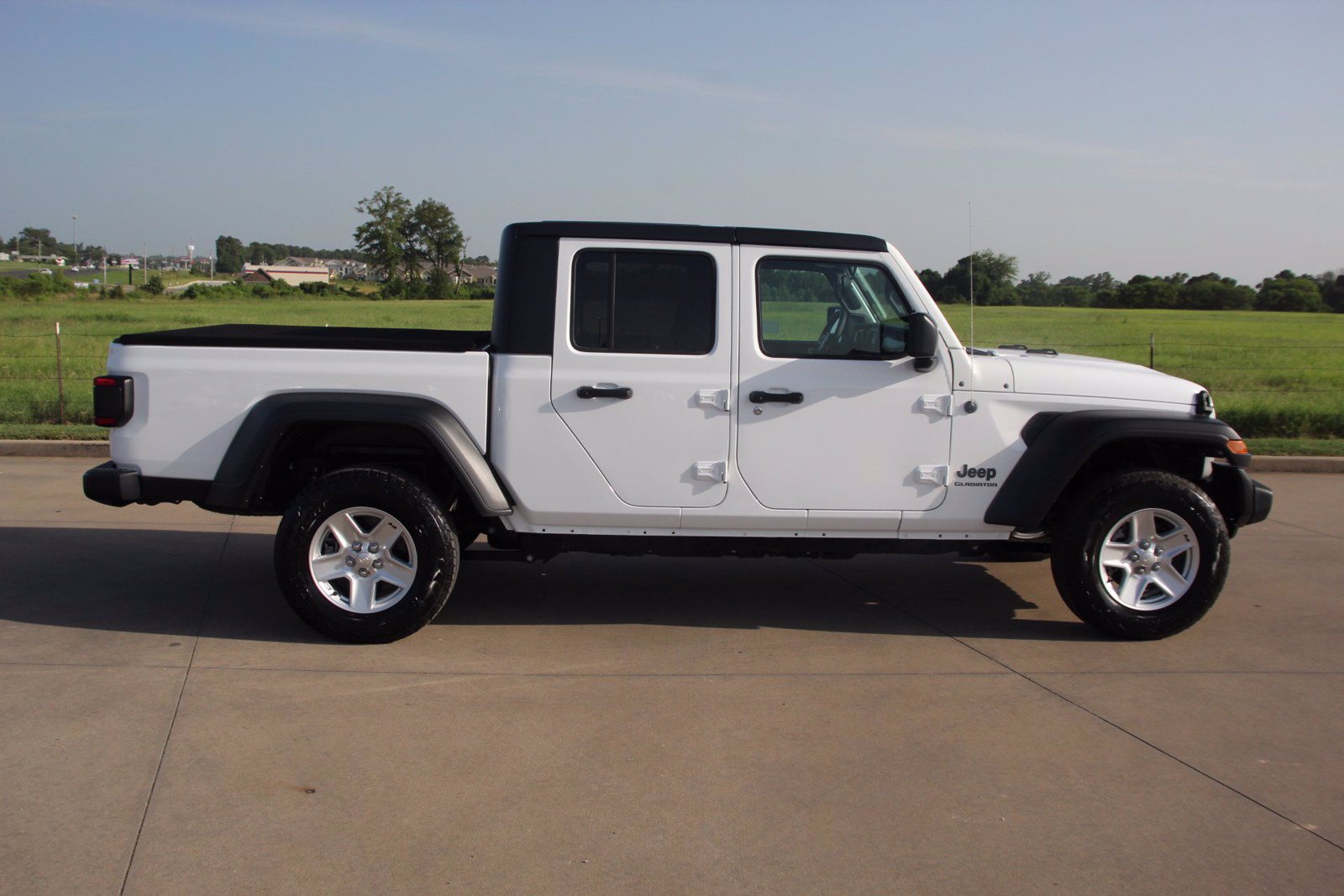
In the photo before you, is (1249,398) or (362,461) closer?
(362,461)

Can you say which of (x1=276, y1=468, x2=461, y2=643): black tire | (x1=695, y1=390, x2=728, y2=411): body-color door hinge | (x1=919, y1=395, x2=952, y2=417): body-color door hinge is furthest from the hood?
(x1=276, y1=468, x2=461, y2=643): black tire

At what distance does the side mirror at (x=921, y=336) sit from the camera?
508cm

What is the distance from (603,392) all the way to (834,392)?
109 cm

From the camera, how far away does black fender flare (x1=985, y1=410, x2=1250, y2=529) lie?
17.2 ft

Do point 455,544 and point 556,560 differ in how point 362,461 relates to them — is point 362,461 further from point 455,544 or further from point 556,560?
point 556,560

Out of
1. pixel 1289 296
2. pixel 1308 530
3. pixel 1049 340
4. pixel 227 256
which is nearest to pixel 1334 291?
pixel 1289 296

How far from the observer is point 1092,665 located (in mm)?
5145

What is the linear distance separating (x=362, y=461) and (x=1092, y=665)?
11.9 ft

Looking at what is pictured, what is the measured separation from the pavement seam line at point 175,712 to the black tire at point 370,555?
56 centimetres

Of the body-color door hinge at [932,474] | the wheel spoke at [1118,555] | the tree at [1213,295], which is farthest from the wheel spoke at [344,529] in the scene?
the tree at [1213,295]

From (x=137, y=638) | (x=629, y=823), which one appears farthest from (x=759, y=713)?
(x=137, y=638)

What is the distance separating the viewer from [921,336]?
201 inches

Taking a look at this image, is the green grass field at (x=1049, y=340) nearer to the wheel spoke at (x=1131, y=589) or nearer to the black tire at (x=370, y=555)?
the black tire at (x=370, y=555)

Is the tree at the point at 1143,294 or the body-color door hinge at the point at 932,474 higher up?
the tree at the point at 1143,294
